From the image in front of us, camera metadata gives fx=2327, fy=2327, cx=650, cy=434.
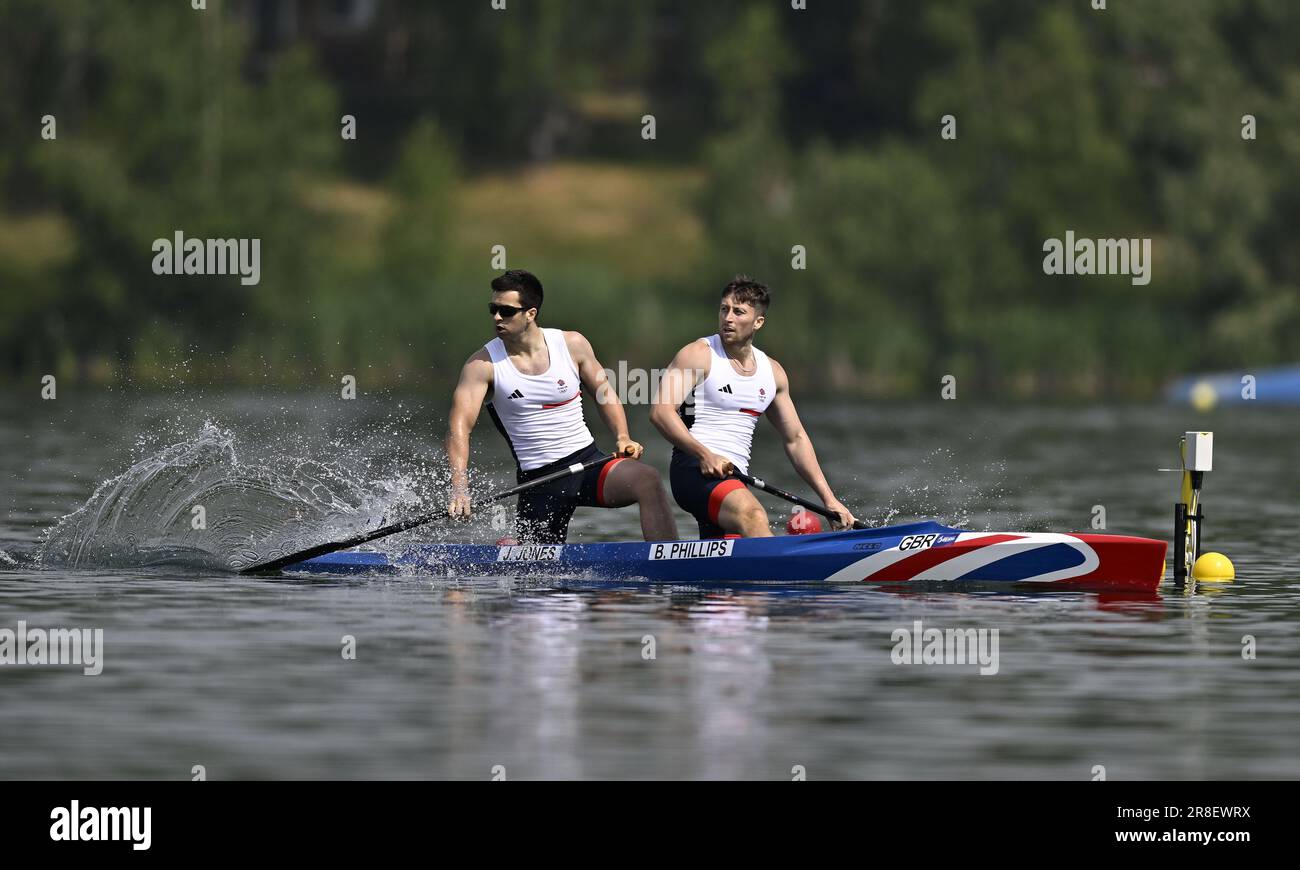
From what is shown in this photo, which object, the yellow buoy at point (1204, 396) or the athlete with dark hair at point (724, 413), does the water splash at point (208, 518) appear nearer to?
the athlete with dark hair at point (724, 413)

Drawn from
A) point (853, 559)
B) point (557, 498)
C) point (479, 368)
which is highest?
point (479, 368)

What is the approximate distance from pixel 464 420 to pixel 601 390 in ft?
3.36

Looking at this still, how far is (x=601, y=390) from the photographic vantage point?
1653 cm

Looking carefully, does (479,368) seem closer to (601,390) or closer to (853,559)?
(601,390)

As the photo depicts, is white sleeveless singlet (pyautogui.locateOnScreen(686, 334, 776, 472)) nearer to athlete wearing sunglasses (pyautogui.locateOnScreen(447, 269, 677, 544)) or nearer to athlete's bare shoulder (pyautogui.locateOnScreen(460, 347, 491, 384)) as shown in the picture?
athlete wearing sunglasses (pyautogui.locateOnScreen(447, 269, 677, 544))

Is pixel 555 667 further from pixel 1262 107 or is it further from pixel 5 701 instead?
pixel 1262 107

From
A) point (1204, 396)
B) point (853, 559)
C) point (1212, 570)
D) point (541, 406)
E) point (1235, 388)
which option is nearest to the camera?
point (853, 559)

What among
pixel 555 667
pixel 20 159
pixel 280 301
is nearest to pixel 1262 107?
pixel 280 301

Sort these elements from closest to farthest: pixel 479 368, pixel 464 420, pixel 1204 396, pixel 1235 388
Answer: pixel 464 420 → pixel 479 368 → pixel 1204 396 → pixel 1235 388

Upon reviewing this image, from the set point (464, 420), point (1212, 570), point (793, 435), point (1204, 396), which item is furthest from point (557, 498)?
point (1204, 396)

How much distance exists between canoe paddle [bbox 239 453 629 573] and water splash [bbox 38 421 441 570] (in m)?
0.41

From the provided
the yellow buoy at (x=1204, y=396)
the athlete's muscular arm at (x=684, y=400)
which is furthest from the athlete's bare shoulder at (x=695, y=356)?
the yellow buoy at (x=1204, y=396)

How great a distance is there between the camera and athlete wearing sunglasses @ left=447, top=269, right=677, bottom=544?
1623 cm

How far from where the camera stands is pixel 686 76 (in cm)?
8581
